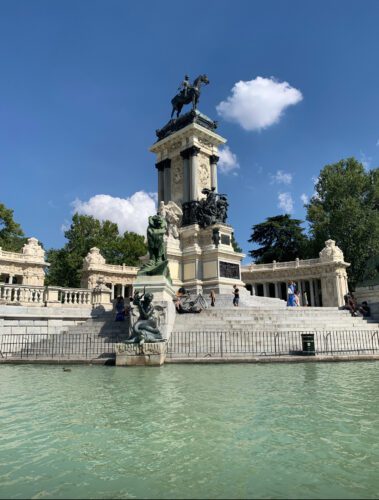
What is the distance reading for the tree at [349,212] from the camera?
4781cm

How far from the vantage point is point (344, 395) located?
720cm

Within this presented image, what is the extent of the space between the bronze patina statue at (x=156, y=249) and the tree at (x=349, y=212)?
1466 inches

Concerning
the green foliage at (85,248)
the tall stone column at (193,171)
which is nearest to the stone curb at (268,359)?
the tall stone column at (193,171)

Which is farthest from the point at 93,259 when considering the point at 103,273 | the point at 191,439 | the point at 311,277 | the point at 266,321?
the point at 191,439

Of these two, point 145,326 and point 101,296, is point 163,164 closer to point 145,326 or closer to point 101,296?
point 101,296

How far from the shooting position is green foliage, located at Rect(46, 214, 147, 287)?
5538 centimetres

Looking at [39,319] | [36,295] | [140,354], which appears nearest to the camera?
[140,354]

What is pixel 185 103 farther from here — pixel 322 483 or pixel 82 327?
pixel 322 483

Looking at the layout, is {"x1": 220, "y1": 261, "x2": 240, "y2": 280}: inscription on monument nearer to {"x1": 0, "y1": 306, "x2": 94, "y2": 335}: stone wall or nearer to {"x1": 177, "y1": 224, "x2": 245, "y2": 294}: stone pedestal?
{"x1": 177, "y1": 224, "x2": 245, "y2": 294}: stone pedestal

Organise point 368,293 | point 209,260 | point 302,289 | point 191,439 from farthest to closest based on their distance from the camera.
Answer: point 302,289 < point 368,293 < point 209,260 < point 191,439

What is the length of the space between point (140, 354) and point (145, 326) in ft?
3.22

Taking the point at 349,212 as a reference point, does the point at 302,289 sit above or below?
below

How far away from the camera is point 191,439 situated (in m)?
4.59

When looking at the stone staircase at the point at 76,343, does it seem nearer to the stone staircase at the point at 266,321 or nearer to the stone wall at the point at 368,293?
the stone staircase at the point at 266,321
